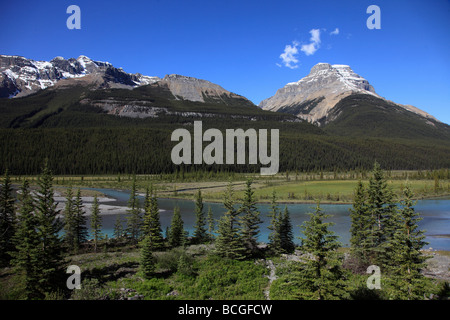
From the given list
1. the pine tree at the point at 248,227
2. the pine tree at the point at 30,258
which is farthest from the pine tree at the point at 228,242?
the pine tree at the point at 30,258

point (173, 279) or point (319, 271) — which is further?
point (173, 279)

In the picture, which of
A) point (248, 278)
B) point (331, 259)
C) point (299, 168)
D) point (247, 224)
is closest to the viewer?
point (331, 259)

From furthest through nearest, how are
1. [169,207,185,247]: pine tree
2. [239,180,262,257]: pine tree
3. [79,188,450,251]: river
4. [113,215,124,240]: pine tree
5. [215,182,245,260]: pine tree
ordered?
[79,188,450,251]: river < [113,215,124,240]: pine tree < [169,207,185,247]: pine tree < [239,180,262,257]: pine tree < [215,182,245,260]: pine tree

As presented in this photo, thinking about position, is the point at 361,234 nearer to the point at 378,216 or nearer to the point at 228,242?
the point at 378,216

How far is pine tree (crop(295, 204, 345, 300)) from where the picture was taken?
14305 millimetres

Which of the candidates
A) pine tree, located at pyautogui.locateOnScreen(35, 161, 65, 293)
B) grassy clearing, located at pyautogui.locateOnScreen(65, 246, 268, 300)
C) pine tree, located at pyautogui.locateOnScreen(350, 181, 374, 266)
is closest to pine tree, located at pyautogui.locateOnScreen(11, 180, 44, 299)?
pine tree, located at pyautogui.locateOnScreen(35, 161, 65, 293)

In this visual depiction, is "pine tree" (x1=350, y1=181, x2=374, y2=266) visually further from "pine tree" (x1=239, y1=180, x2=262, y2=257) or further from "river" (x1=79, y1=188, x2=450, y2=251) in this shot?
"pine tree" (x1=239, y1=180, x2=262, y2=257)

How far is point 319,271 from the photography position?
14.9 metres

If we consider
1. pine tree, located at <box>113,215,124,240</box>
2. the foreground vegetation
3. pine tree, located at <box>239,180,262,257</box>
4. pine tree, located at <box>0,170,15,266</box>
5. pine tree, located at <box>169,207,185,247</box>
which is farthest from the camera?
pine tree, located at <box>113,215,124,240</box>

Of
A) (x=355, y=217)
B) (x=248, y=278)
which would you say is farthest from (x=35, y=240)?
(x=355, y=217)

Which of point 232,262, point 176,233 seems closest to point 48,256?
point 232,262
